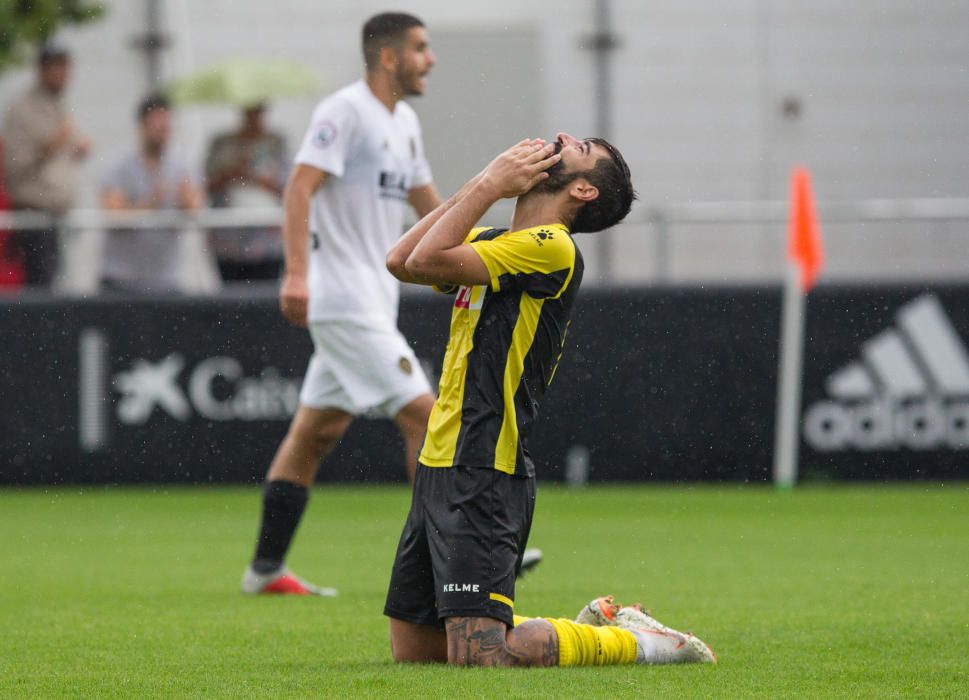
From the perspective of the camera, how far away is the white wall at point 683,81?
16656 millimetres

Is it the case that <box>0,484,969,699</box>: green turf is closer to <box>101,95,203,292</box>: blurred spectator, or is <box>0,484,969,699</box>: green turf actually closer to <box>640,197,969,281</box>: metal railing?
<box>101,95,203,292</box>: blurred spectator

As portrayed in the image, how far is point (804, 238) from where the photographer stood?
12688 millimetres

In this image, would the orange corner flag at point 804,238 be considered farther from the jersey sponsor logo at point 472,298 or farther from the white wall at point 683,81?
the jersey sponsor logo at point 472,298

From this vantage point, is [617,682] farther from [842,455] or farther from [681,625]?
[842,455]

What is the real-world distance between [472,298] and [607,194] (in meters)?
0.50

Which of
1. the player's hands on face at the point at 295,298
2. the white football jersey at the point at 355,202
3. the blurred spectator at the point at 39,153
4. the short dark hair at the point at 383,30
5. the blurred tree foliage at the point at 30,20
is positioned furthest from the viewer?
the blurred tree foliage at the point at 30,20

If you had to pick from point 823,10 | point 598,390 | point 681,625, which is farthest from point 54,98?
point 681,625

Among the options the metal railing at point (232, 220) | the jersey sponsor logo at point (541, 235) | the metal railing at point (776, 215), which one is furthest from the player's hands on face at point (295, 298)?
the metal railing at point (776, 215)

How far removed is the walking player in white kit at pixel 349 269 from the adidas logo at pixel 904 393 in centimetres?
564

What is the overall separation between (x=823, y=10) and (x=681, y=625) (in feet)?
37.9

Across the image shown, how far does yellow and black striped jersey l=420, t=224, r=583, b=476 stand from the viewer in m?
5.22

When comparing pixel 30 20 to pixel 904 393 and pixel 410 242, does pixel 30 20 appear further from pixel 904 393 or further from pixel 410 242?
pixel 410 242

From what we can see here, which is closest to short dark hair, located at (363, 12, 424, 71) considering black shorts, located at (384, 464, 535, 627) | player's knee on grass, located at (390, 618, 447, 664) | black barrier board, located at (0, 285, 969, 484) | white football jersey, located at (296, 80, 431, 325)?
white football jersey, located at (296, 80, 431, 325)

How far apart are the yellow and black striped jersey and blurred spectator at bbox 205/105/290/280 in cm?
783
